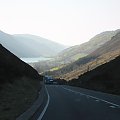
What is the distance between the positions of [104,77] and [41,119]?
60473 mm

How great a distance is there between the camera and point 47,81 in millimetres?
96875

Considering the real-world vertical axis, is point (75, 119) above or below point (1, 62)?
below

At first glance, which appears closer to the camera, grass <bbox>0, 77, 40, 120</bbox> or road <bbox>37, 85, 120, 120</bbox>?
road <bbox>37, 85, 120, 120</bbox>

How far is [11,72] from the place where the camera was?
42156 millimetres

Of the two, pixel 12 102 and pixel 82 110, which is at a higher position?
pixel 12 102

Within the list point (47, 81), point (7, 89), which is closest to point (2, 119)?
point (7, 89)

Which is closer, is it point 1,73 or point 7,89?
point 7,89

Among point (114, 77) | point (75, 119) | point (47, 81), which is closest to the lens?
point (75, 119)

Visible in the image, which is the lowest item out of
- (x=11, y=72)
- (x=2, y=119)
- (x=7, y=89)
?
(x=2, y=119)

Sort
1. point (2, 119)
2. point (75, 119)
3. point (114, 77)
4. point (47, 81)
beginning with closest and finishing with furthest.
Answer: point (2, 119)
point (75, 119)
point (114, 77)
point (47, 81)

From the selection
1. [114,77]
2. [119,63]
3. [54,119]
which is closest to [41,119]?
[54,119]

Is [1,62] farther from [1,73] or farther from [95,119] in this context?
[95,119]

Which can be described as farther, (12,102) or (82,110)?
(12,102)

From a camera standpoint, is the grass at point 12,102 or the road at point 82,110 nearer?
the road at point 82,110
